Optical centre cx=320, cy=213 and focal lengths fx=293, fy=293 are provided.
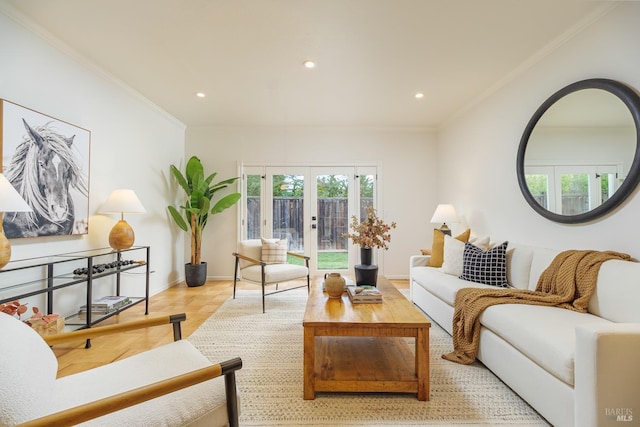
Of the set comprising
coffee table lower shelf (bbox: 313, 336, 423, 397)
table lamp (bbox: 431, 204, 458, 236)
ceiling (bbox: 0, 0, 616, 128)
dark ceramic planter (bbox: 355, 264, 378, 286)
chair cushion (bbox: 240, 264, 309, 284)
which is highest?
ceiling (bbox: 0, 0, 616, 128)

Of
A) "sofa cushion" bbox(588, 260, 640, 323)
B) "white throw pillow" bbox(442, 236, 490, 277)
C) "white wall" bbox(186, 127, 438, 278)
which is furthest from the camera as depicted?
"white wall" bbox(186, 127, 438, 278)

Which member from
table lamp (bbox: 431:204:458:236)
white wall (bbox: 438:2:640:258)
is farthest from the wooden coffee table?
table lamp (bbox: 431:204:458:236)

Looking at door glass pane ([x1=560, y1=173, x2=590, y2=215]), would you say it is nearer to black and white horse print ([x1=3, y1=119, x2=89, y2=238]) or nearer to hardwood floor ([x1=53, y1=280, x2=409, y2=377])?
hardwood floor ([x1=53, y1=280, x2=409, y2=377])

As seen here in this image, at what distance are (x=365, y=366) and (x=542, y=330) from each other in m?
1.02

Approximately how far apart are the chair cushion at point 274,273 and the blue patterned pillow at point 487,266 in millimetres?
1805

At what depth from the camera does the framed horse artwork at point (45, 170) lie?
6.93 feet

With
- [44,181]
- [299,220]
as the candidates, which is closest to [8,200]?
[44,181]

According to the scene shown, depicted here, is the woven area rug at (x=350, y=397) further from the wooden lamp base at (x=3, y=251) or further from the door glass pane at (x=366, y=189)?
the door glass pane at (x=366, y=189)

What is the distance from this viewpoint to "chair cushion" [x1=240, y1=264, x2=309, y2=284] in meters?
3.36

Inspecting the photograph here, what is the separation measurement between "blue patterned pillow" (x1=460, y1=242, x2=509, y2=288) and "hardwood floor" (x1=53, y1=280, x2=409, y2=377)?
165 centimetres

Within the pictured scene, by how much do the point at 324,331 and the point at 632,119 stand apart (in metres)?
2.46

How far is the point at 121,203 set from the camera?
9.41 ft

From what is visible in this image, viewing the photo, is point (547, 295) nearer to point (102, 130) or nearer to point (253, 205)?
point (253, 205)

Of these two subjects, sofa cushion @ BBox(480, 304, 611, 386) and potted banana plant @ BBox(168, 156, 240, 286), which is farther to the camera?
potted banana plant @ BBox(168, 156, 240, 286)
